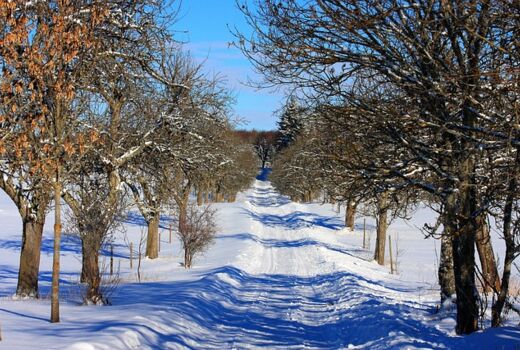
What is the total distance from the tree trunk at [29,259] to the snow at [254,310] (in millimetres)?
517

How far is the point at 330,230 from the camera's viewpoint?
138 feet

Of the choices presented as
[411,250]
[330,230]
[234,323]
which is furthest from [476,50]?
[330,230]

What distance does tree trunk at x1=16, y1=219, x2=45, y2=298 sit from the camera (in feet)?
42.7

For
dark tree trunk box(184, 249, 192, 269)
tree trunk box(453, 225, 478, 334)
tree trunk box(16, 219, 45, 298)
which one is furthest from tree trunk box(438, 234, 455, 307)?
dark tree trunk box(184, 249, 192, 269)

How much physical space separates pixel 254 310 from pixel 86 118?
7485 millimetres

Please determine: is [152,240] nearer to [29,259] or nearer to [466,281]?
[29,259]

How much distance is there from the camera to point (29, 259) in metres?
13.1

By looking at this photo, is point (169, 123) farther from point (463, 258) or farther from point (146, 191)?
point (463, 258)

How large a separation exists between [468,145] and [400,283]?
40.5ft

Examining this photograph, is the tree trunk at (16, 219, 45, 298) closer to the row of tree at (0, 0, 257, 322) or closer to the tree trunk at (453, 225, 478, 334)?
the row of tree at (0, 0, 257, 322)

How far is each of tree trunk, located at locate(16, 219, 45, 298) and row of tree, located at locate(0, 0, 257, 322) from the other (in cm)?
2

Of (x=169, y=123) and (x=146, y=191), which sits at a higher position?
(x=169, y=123)

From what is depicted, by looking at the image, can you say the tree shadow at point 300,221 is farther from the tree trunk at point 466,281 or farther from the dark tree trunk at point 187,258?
the tree trunk at point 466,281

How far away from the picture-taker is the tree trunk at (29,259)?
42.7ft
